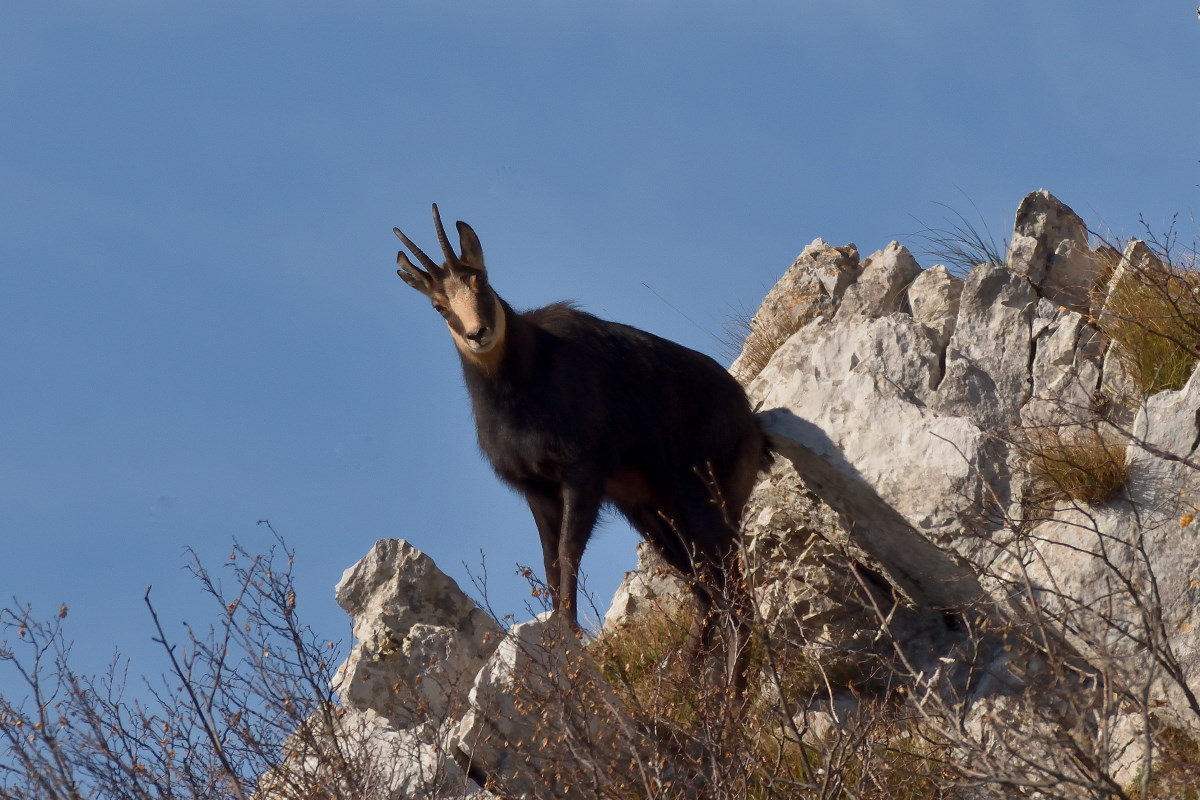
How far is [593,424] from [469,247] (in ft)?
4.94

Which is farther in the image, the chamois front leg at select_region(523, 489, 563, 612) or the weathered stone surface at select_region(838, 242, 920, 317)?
the weathered stone surface at select_region(838, 242, 920, 317)

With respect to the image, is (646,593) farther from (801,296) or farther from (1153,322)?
(1153,322)

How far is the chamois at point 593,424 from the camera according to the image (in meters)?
8.36

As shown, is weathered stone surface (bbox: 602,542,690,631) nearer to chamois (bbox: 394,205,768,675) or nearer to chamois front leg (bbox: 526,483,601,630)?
chamois (bbox: 394,205,768,675)

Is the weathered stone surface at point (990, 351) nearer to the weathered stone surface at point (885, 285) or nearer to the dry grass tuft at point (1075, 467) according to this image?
the dry grass tuft at point (1075, 467)

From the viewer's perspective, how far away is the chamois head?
8422 millimetres

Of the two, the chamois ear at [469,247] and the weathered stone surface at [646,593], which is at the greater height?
the chamois ear at [469,247]

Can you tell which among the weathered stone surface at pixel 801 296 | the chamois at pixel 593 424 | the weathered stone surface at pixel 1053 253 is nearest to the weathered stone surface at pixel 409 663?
the chamois at pixel 593 424

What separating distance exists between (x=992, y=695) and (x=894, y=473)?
144cm

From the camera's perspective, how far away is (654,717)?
6.05m

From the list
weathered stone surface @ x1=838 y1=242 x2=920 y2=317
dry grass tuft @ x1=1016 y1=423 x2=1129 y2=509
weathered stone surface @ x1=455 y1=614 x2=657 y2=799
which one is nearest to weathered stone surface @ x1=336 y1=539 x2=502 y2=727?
weathered stone surface @ x1=455 y1=614 x2=657 y2=799

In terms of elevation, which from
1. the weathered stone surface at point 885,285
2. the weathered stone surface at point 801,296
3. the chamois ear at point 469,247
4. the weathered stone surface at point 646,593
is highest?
the chamois ear at point 469,247

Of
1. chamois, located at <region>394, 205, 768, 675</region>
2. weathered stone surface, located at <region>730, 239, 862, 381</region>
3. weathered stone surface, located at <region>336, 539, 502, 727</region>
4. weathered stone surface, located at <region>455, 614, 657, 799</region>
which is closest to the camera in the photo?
weathered stone surface, located at <region>455, 614, 657, 799</region>

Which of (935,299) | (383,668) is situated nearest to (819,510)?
(935,299)
